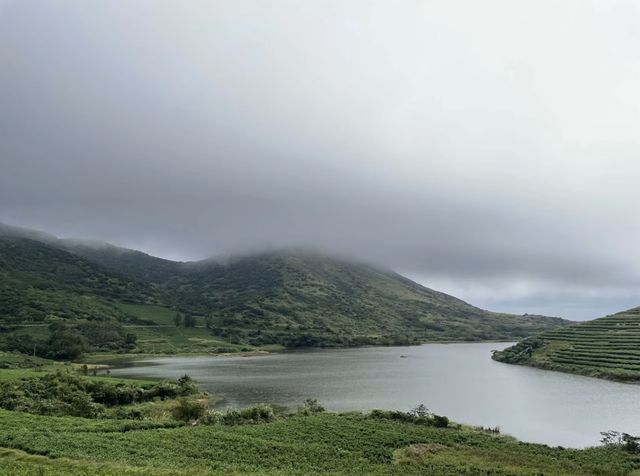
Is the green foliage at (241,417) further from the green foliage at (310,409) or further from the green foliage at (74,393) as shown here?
the green foliage at (74,393)

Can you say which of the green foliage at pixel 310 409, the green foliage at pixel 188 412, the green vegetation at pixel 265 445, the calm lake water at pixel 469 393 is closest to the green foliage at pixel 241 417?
the green vegetation at pixel 265 445

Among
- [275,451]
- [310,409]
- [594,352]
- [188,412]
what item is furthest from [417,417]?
[594,352]

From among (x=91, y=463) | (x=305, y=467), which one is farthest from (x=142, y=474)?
(x=305, y=467)

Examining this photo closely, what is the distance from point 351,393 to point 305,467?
208ft

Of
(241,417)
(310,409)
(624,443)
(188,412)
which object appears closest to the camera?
(624,443)

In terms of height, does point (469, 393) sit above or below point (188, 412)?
above

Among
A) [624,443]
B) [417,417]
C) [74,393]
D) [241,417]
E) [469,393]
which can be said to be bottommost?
[74,393]

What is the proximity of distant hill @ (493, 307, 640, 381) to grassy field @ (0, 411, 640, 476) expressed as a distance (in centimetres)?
9534

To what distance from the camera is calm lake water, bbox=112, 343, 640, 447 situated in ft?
271

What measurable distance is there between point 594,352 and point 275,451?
14612cm

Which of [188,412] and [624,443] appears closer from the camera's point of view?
[624,443]

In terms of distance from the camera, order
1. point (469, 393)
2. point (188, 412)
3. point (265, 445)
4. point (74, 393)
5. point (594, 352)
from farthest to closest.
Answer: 1. point (594, 352)
2. point (469, 393)
3. point (74, 393)
4. point (188, 412)
5. point (265, 445)

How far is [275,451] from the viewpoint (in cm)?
5584

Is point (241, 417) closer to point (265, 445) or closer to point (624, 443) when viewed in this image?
point (265, 445)
